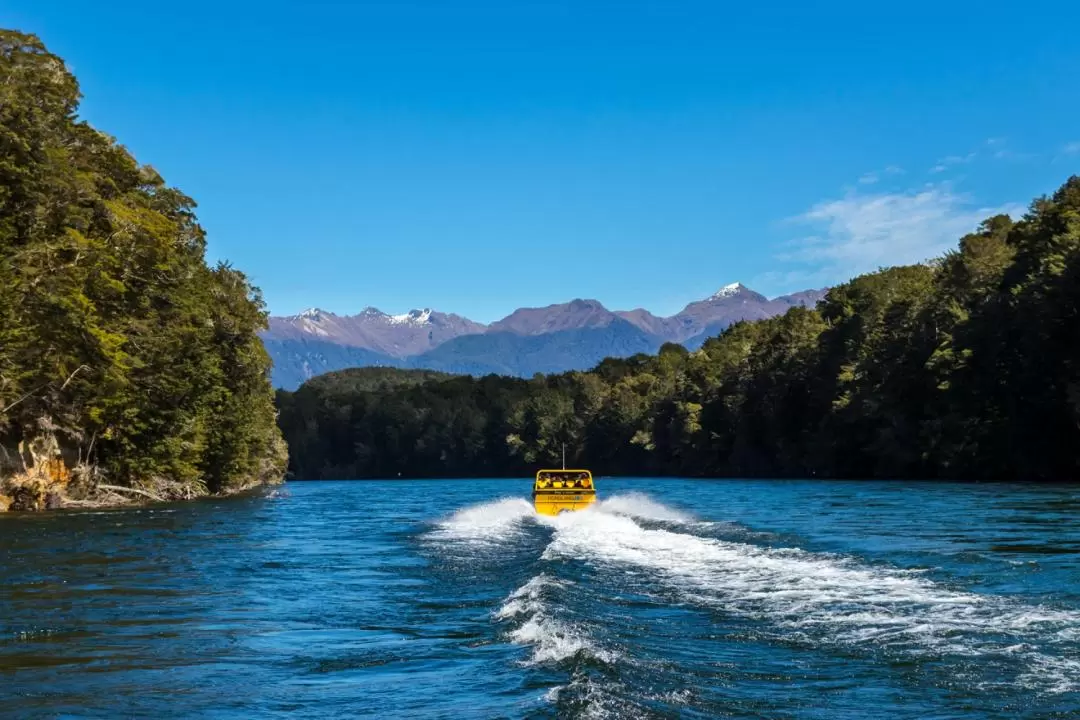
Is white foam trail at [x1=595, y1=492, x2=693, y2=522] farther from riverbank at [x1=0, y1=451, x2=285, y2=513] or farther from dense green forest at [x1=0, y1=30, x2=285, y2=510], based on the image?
riverbank at [x1=0, y1=451, x2=285, y2=513]

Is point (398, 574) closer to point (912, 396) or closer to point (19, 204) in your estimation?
point (19, 204)

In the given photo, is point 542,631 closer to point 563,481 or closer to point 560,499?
point 560,499

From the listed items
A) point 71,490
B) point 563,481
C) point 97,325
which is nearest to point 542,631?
point 563,481

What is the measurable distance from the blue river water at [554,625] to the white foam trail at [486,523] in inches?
103

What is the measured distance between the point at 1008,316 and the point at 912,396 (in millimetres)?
17319

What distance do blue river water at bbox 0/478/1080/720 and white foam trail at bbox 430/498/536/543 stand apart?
261 centimetres

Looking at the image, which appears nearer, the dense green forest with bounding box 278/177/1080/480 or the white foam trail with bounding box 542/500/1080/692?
the white foam trail with bounding box 542/500/1080/692

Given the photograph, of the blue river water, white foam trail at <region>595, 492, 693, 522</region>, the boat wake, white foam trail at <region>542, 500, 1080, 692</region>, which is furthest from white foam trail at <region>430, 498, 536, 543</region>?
white foam trail at <region>542, 500, 1080, 692</region>

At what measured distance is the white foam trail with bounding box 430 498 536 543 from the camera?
36375 mm

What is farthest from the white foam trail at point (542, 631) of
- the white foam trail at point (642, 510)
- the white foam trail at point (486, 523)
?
the white foam trail at point (642, 510)

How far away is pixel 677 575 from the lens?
76.1 ft

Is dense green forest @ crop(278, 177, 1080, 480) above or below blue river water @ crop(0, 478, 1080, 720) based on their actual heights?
above

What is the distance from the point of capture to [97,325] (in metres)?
47.1

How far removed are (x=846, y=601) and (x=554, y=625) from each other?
5.36 metres
